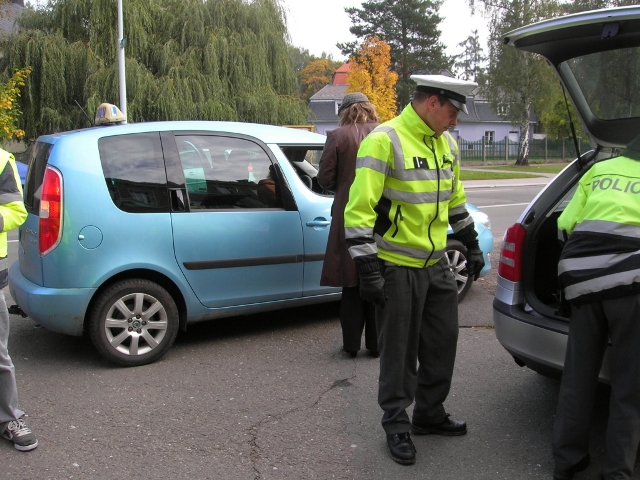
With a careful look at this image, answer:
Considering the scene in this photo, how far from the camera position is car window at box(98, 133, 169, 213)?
4672mm

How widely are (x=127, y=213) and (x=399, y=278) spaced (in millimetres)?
2184

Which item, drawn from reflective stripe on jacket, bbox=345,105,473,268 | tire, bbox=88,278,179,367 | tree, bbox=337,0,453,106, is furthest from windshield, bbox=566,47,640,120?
tree, bbox=337,0,453,106

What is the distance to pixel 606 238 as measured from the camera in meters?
2.94

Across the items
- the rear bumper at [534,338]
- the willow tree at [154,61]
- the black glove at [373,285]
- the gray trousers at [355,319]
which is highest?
the willow tree at [154,61]

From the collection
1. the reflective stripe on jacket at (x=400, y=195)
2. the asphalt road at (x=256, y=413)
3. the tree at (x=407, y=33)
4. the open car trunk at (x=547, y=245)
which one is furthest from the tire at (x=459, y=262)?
the tree at (x=407, y=33)

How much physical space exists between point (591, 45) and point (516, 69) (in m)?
37.8

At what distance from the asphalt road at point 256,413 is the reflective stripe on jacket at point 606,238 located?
959 mm

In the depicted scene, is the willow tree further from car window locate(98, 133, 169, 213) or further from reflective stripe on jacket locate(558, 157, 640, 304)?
reflective stripe on jacket locate(558, 157, 640, 304)

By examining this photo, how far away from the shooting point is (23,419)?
3.68 metres

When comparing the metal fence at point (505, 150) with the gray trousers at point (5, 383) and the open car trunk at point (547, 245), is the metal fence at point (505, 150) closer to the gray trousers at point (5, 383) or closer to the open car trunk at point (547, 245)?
the open car trunk at point (547, 245)

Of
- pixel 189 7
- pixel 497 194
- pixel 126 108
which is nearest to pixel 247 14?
pixel 189 7

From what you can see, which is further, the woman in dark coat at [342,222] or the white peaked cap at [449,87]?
the woman in dark coat at [342,222]

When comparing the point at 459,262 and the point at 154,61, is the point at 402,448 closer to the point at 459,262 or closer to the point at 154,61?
the point at 459,262

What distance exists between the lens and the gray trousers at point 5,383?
348 cm
